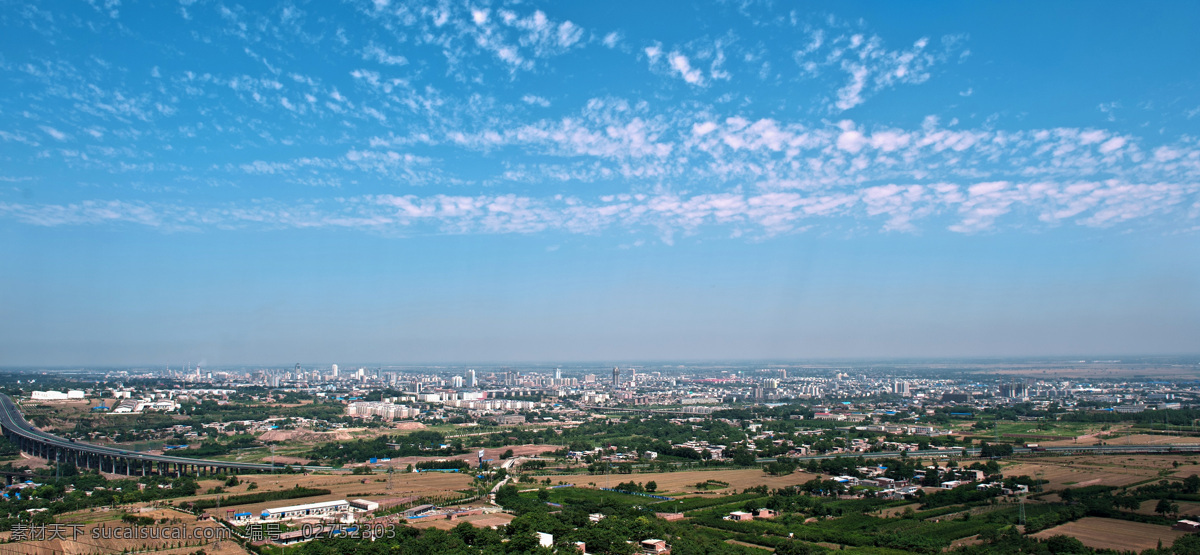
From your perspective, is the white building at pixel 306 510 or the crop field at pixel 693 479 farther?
the crop field at pixel 693 479

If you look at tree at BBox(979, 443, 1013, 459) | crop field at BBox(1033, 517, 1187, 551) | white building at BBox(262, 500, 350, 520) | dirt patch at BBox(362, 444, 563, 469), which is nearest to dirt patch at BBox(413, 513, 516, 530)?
white building at BBox(262, 500, 350, 520)

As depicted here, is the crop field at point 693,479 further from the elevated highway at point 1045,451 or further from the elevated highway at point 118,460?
the elevated highway at point 118,460

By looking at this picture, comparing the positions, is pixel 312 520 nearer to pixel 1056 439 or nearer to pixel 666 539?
pixel 666 539

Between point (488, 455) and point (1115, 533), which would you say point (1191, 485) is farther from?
point (488, 455)

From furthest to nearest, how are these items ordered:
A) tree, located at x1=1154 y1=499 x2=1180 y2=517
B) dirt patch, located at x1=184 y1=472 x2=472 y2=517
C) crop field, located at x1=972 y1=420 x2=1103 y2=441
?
crop field, located at x1=972 y1=420 x2=1103 y2=441 → dirt patch, located at x1=184 y1=472 x2=472 y2=517 → tree, located at x1=1154 y1=499 x2=1180 y2=517

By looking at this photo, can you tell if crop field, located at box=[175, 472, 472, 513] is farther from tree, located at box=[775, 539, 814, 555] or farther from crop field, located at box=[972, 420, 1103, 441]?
crop field, located at box=[972, 420, 1103, 441]

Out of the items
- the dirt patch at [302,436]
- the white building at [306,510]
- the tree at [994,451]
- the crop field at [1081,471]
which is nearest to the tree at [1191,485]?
the crop field at [1081,471]

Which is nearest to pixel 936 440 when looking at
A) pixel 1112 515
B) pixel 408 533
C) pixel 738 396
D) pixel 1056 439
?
pixel 1056 439
